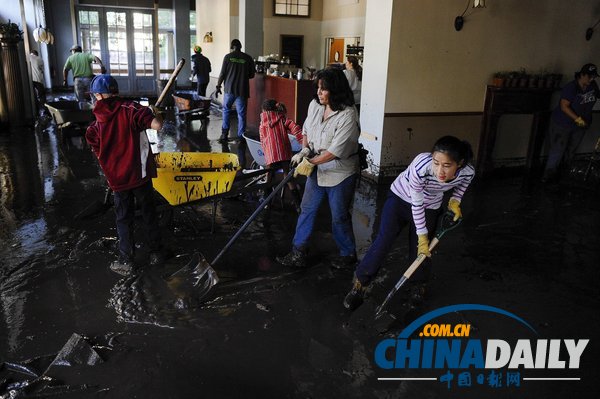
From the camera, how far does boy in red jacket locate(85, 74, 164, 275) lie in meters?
3.74

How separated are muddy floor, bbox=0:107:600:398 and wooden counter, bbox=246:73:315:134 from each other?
3328 millimetres

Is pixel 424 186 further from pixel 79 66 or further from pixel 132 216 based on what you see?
pixel 79 66

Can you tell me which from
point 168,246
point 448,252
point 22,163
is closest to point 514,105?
point 448,252

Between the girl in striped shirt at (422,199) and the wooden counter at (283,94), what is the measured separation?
15.3 feet

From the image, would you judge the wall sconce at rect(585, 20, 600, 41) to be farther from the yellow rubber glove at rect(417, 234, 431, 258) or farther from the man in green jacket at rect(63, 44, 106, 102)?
the man in green jacket at rect(63, 44, 106, 102)

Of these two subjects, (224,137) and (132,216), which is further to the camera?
(224,137)

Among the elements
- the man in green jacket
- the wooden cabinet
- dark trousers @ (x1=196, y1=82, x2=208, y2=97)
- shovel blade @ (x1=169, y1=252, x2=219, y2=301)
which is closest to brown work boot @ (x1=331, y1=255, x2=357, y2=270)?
shovel blade @ (x1=169, y1=252, x2=219, y2=301)

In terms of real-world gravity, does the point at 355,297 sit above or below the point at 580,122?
below

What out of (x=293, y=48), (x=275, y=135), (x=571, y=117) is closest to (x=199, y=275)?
(x=275, y=135)

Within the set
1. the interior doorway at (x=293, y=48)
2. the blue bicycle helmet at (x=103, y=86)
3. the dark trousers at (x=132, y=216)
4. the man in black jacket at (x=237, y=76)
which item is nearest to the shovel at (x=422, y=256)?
the dark trousers at (x=132, y=216)

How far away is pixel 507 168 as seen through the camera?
7.73m

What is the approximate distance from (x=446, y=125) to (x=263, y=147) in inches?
121

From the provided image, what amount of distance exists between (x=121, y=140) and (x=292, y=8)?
1063 cm

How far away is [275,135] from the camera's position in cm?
504
